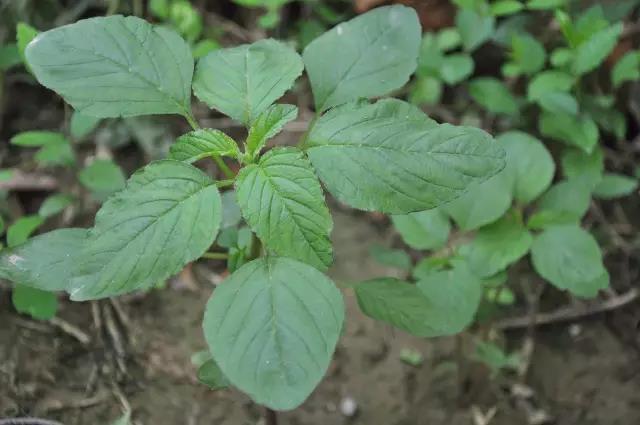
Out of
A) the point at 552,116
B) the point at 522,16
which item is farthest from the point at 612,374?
the point at 522,16

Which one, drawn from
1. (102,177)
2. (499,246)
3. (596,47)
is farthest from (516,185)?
(102,177)

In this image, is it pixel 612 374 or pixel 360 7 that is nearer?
pixel 612 374

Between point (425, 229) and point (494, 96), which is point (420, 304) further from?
point (494, 96)

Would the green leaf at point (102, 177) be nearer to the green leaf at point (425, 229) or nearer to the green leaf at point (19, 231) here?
the green leaf at point (19, 231)

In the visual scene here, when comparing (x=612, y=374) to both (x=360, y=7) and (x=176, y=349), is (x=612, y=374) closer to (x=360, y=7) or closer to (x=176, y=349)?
(x=176, y=349)

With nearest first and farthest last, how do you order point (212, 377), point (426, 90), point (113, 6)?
point (212, 377) < point (426, 90) < point (113, 6)
